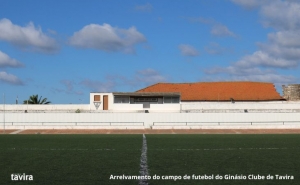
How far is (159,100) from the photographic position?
51656 millimetres

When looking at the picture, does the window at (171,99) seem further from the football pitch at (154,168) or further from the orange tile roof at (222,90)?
the football pitch at (154,168)

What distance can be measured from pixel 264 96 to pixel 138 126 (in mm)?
25047

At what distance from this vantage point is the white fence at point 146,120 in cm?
3859

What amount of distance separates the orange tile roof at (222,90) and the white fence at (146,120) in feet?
57.9

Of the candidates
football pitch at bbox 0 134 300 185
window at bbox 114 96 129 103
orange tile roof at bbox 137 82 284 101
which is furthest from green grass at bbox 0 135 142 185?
orange tile roof at bbox 137 82 284 101

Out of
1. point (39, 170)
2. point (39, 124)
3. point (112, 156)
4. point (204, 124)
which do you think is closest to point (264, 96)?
point (204, 124)

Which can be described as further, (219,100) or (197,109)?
(219,100)

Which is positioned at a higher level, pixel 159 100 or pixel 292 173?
pixel 159 100

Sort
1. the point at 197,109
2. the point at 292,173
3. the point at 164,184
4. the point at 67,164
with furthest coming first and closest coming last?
the point at 197,109 → the point at 67,164 → the point at 292,173 → the point at 164,184

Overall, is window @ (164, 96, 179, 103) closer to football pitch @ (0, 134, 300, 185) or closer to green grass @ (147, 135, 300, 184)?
green grass @ (147, 135, 300, 184)

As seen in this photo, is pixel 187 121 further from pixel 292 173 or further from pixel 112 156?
pixel 292 173

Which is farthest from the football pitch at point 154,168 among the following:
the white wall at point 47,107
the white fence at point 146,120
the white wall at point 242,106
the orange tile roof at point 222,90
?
the orange tile roof at point 222,90

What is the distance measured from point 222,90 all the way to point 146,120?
2255 centimetres

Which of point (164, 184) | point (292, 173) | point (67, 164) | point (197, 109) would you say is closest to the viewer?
point (164, 184)
